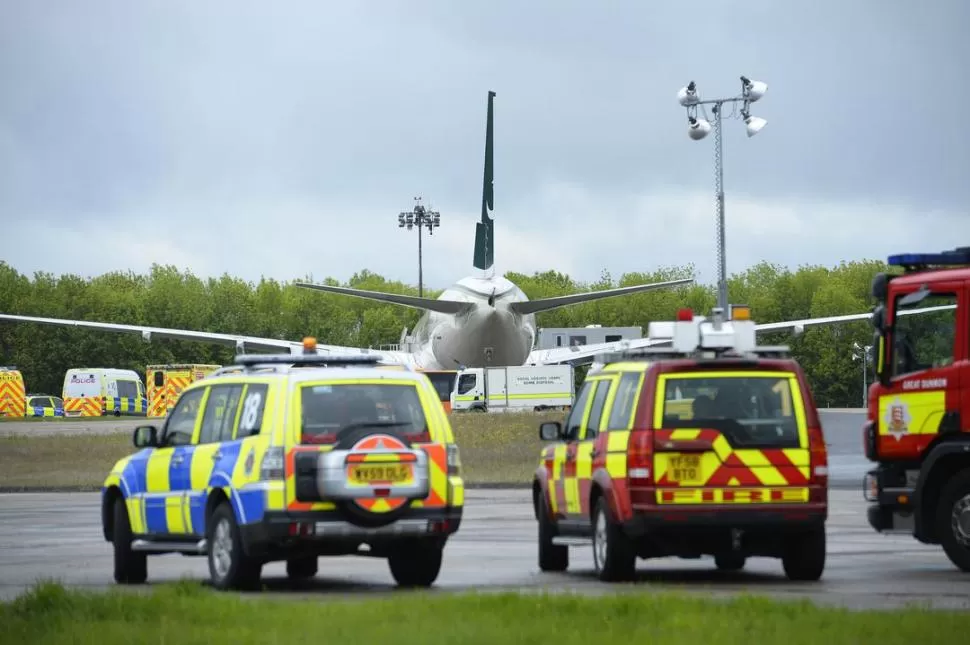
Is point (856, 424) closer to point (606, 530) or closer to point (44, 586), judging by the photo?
point (606, 530)

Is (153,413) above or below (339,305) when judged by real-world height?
below

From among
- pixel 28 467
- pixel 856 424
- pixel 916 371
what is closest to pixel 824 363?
pixel 856 424

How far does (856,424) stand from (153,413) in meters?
33.7

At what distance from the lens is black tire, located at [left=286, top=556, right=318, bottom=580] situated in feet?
53.0

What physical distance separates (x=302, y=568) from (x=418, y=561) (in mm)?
1936

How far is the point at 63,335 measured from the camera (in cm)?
12838

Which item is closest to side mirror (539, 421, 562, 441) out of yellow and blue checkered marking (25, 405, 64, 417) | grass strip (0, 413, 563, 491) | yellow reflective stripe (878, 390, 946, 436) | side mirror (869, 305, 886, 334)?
yellow reflective stripe (878, 390, 946, 436)

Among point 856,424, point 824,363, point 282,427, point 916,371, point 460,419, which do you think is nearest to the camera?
point 282,427

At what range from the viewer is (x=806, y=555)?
14.9m

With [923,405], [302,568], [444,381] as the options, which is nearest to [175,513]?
[302,568]

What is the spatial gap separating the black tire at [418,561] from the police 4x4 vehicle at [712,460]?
55.3 inches

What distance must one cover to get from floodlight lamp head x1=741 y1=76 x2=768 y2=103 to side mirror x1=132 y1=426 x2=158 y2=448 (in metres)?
23.6

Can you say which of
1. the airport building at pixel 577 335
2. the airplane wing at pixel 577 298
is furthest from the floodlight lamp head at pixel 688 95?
the airport building at pixel 577 335

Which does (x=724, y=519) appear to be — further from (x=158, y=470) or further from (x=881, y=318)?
(x=158, y=470)
